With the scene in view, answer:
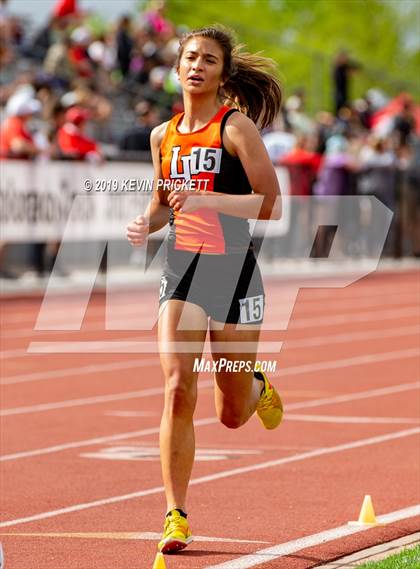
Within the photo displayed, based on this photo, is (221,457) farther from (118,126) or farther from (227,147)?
(118,126)

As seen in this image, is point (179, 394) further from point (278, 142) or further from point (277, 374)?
point (278, 142)

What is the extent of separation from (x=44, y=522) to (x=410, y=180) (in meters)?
21.7

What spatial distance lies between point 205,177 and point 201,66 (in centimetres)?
49

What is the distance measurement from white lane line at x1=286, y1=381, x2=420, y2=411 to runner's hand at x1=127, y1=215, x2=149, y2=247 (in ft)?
16.0

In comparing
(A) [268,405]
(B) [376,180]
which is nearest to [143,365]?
(A) [268,405]

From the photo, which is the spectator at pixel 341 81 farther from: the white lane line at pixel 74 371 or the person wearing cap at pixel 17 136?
the white lane line at pixel 74 371

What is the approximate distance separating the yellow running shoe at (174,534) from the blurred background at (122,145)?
8.55 meters

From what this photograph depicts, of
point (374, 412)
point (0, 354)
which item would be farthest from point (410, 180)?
point (374, 412)

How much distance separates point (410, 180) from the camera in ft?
92.9

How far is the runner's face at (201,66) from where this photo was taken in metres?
6.84

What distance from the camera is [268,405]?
7.55 meters

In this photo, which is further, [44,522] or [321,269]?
[321,269]

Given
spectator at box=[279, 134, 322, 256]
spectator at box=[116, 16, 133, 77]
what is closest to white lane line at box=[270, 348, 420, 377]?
spectator at box=[279, 134, 322, 256]

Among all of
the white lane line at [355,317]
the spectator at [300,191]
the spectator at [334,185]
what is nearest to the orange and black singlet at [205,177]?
the white lane line at [355,317]
